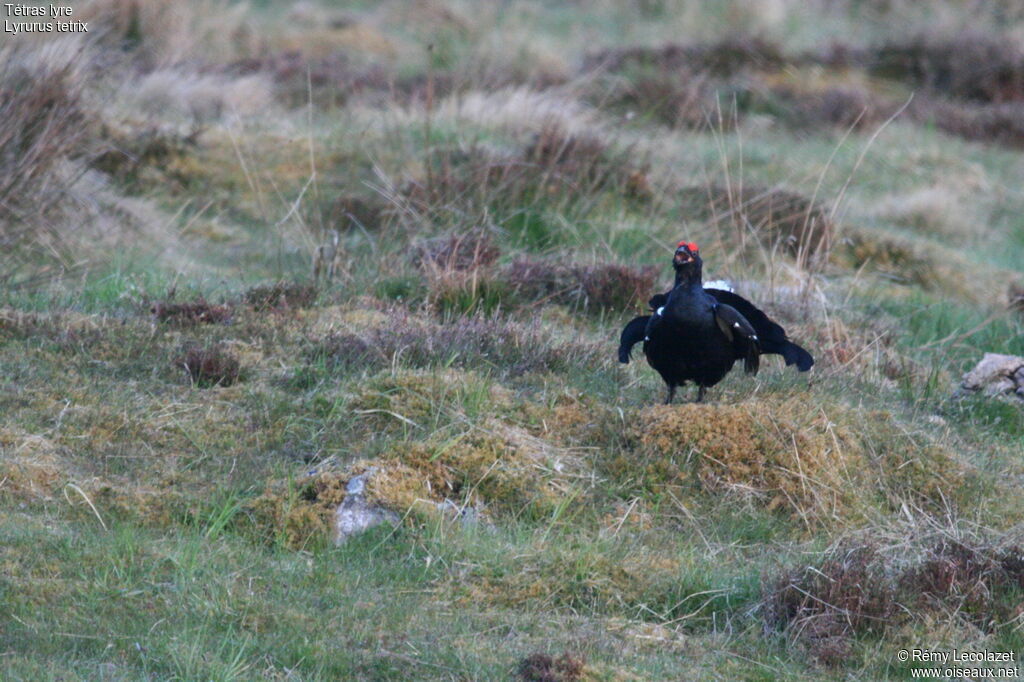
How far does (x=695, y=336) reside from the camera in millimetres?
6281

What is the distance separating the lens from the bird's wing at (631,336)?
6672 mm

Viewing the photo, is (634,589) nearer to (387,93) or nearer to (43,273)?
(43,273)

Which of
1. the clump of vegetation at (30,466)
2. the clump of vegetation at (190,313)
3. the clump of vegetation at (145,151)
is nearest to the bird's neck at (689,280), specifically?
the clump of vegetation at (190,313)

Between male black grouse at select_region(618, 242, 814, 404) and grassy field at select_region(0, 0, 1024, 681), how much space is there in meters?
0.22

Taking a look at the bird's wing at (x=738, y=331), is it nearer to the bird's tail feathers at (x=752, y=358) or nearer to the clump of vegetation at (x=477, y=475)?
the bird's tail feathers at (x=752, y=358)

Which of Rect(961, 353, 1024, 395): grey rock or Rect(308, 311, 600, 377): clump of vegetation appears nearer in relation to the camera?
Rect(308, 311, 600, 377): clump of vegetation

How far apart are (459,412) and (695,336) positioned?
120 cm

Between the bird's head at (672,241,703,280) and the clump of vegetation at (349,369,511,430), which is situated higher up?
the bird's head at (672,241,703,280)

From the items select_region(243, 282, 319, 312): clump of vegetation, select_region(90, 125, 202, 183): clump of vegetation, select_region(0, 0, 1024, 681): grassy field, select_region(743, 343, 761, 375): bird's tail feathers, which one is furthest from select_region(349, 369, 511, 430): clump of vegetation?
select_region(90, 125, 202, 183): clump of vegetation

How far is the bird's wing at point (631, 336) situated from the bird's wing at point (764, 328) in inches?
15.7

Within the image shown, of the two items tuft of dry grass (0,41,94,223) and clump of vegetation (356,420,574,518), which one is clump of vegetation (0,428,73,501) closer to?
clump of vegetation (356,420,574,518)

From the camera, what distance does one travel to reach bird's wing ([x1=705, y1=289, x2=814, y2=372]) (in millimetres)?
6676

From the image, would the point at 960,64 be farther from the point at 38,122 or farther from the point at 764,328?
the point at 38,122

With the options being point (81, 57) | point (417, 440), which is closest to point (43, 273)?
point (81, 57)
